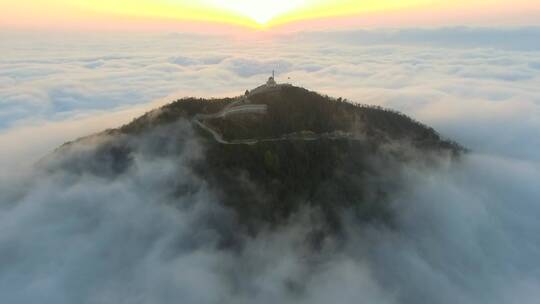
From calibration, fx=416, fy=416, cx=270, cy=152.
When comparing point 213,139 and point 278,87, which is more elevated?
point 278,87

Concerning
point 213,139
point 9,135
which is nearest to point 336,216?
point 213,139

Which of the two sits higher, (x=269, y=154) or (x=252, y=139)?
(x=252, y=139)

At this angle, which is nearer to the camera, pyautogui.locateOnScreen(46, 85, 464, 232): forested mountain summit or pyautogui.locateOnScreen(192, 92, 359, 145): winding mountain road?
pyautogui.locateOnScreen(46, 85, 464, 232): forested mountain summit

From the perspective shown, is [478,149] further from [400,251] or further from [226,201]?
[226,201]

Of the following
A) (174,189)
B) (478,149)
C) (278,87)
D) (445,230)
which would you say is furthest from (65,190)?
(478,149)

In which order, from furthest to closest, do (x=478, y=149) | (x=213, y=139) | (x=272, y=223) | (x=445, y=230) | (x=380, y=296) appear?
(x=478, y=149)
(x=445, y=230)
(x=213, y=139)
(x=272, y=223)
(x=380, y=296)

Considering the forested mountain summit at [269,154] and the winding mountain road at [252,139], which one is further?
the winding mountain road at [252,139]

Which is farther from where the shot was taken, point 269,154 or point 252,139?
point 252,139

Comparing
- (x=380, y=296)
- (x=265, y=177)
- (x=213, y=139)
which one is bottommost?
(x=380, y=296)

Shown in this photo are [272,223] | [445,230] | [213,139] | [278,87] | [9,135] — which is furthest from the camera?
[9,135]

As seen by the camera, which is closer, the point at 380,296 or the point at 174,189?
the point at 380,296
